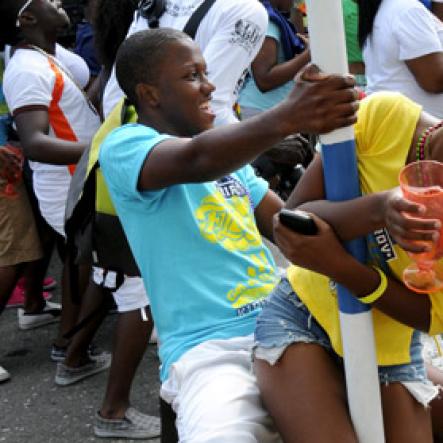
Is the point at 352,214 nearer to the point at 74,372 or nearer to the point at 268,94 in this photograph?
the point at 74,372

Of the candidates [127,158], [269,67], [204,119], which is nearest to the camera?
[127,158]

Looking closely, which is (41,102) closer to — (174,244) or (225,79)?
(225,79)

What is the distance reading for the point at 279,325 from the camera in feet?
6.14

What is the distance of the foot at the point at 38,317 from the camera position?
4969 millimetres

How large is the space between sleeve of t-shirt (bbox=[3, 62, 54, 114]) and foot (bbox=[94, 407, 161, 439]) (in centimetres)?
142

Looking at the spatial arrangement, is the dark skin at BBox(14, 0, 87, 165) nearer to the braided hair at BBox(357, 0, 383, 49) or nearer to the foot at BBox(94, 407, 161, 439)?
the foot at BBox(94, 407, 161, 439)

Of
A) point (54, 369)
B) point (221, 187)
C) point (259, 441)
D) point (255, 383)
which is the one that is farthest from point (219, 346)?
point (54, 369)

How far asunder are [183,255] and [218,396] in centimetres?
39

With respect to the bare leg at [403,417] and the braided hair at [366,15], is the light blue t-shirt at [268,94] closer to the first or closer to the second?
the braided hair at [366,15]

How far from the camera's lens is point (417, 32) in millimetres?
3887

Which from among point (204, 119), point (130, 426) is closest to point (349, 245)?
point (204, 119)

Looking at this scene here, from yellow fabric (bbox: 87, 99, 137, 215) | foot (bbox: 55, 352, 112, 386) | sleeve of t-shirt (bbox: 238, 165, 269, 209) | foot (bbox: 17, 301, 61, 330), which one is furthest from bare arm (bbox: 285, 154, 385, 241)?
foot (bbox: 17, 301, 61, 330)

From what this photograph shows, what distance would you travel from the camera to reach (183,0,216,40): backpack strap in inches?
134

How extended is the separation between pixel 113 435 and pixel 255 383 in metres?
1.88
